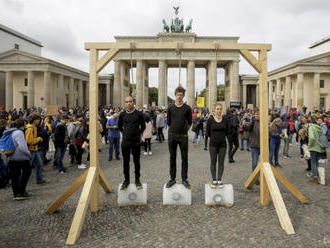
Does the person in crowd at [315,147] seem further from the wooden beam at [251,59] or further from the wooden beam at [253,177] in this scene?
the wooden beam at [251,59]

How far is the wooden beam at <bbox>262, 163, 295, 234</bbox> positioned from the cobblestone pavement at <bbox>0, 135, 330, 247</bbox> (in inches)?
5.6

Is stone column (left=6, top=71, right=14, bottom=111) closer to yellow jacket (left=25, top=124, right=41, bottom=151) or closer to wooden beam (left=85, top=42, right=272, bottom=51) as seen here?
yellow jacket (left=25, top=124, right=41, bottom=151)

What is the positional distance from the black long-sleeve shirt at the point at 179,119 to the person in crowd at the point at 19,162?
11.6 feet

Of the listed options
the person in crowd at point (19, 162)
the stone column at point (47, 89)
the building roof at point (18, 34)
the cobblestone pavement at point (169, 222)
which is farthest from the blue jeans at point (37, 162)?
the building roof at point (18, 34)

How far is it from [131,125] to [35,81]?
45206mm

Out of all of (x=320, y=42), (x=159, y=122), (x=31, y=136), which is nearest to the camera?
(x=31, y=136)

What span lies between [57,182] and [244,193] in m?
5.34

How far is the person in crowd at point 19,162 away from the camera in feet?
19.1

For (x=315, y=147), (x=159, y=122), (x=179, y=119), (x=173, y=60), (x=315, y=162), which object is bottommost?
(x=315, y=162)

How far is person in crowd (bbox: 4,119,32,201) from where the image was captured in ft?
19.1

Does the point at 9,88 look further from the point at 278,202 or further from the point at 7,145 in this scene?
the point at 278,202

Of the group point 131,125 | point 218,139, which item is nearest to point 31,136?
point 131,125

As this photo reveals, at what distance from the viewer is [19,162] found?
19.6ft

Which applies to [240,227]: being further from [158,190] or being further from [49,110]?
[49,110]
